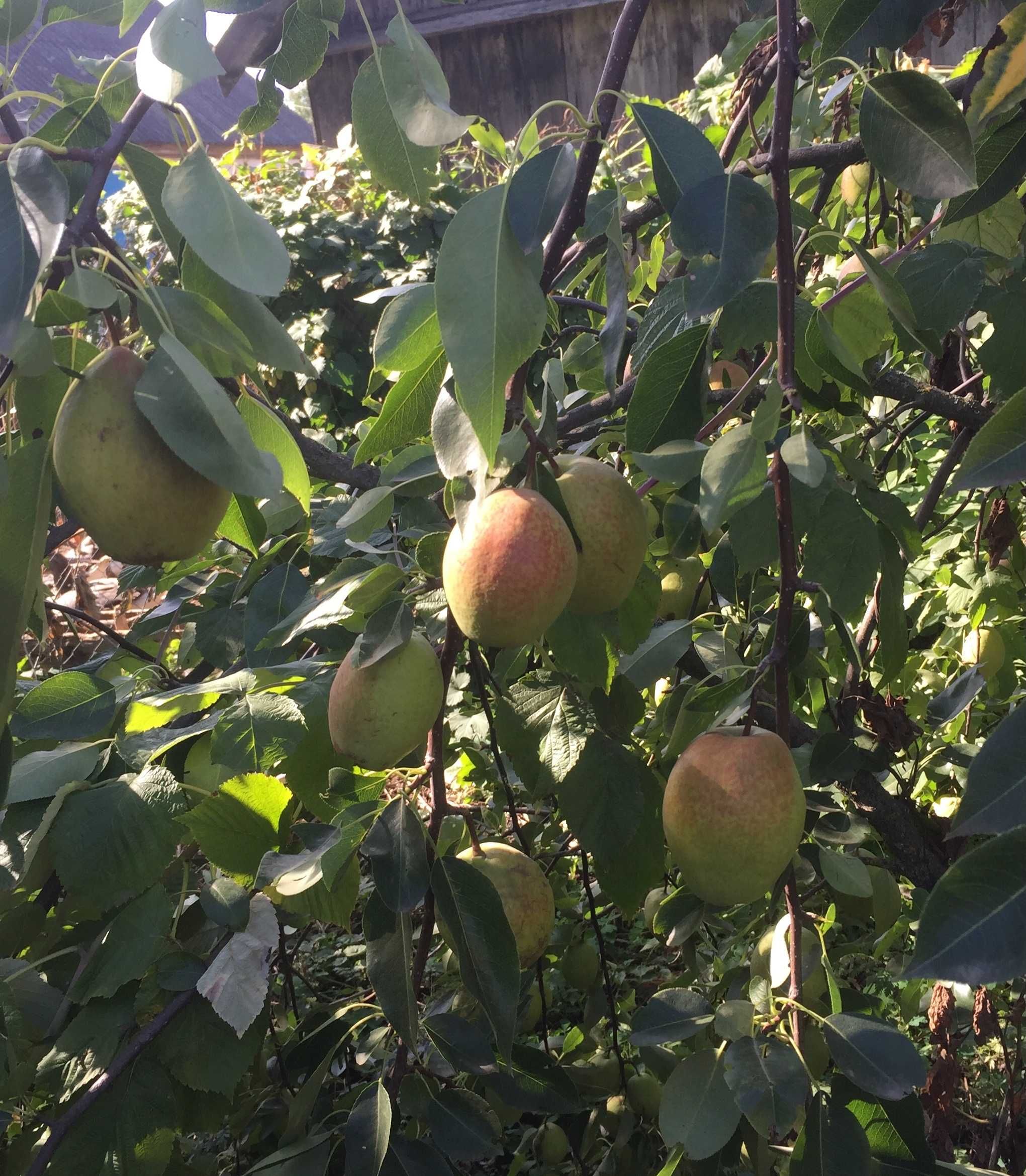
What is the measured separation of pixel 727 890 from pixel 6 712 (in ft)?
1.88

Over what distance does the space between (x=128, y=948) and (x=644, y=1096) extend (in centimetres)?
87

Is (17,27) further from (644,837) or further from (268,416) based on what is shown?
(644,837)

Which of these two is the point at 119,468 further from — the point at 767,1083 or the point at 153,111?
the point at 153,111

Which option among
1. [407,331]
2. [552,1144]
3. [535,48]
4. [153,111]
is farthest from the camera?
[153,111]

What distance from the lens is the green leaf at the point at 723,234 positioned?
0.69m

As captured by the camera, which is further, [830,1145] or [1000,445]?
[830,1145]

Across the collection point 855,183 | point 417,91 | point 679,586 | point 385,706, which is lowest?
point 679,586

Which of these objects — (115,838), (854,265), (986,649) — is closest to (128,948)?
(115,838)

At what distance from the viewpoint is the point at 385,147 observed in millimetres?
889

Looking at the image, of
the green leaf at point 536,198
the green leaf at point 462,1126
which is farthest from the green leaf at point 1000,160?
the green leaf at point 462,1126

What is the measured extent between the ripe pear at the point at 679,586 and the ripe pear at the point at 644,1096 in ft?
2.25

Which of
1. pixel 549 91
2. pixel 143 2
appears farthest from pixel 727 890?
pixel 549 91

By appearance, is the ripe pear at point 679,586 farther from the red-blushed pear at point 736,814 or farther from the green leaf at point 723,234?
the green leaf at point 723,234

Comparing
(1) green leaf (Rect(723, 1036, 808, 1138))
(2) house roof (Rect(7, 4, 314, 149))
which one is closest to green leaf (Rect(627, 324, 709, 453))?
(1) green leaf (Rect(723, 1036, 808, 1138))
